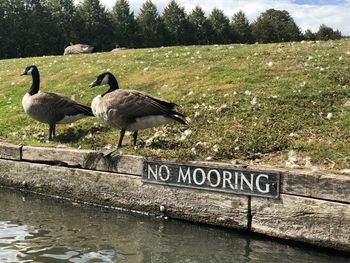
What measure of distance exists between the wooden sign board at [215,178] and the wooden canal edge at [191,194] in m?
0.08

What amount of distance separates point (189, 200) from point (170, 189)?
44 centimetres

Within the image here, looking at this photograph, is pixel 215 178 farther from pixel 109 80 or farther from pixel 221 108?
pixel 109 80

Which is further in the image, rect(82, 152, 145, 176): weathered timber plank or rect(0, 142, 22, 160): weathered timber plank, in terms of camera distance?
rect(0, 142, 22, 160): weathered timber plank

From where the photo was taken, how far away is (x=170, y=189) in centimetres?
894

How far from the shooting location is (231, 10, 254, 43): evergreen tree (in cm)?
9150

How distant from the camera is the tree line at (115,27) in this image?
7050 centimetres

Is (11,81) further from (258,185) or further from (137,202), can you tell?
(258,185)

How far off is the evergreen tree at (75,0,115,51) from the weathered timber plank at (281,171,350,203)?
69.1 meters

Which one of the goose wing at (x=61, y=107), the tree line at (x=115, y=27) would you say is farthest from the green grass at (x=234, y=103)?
the tree line at (x=115, y=27)

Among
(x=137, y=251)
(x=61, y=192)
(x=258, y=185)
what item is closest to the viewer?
(x=137, y=251)

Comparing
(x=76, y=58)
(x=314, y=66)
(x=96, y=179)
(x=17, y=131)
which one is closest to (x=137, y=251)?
(x=96, y=179)

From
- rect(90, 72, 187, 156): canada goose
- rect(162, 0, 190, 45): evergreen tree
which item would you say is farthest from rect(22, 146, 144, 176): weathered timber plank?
rect(162, 0, 190, 45): evergreen tree

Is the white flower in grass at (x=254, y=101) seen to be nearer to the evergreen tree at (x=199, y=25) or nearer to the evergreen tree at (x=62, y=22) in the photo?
the evergreen tree at (x=62, y=22)

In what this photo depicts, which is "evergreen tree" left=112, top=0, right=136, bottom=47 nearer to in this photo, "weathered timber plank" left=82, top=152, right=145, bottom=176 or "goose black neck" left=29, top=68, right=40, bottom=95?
"goose black neck" left=29, top=68, right=40, bottom=95
